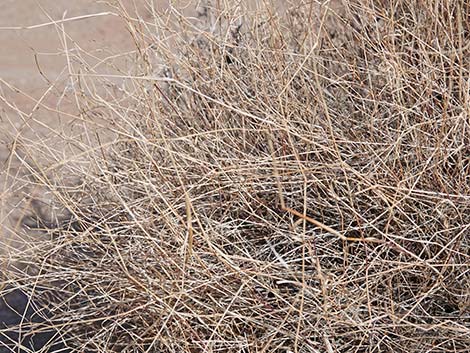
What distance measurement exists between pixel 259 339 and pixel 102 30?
2.90 metres

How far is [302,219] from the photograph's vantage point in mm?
1294

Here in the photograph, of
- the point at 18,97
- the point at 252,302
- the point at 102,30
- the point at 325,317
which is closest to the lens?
the point at 325,317

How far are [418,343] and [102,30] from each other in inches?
118

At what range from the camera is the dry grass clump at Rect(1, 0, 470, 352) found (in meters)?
1.40

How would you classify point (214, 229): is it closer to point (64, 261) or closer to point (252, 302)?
point (252, 302)

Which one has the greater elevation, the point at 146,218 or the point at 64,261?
the point at 146,218

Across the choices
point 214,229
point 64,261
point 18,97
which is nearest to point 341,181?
point 214,229

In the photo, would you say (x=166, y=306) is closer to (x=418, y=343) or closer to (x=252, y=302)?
(x=252, y=302)

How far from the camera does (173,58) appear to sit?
70.5 inches

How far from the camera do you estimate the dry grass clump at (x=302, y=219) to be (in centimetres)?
140

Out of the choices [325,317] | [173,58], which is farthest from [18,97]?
[325,317]

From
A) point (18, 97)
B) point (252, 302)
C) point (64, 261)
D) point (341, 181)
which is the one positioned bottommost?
point (18, 97)

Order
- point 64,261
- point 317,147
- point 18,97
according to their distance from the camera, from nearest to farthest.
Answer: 1. point 317,147
2. point 64,261
3. point 18,97

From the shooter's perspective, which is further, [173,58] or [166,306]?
[173,58]
